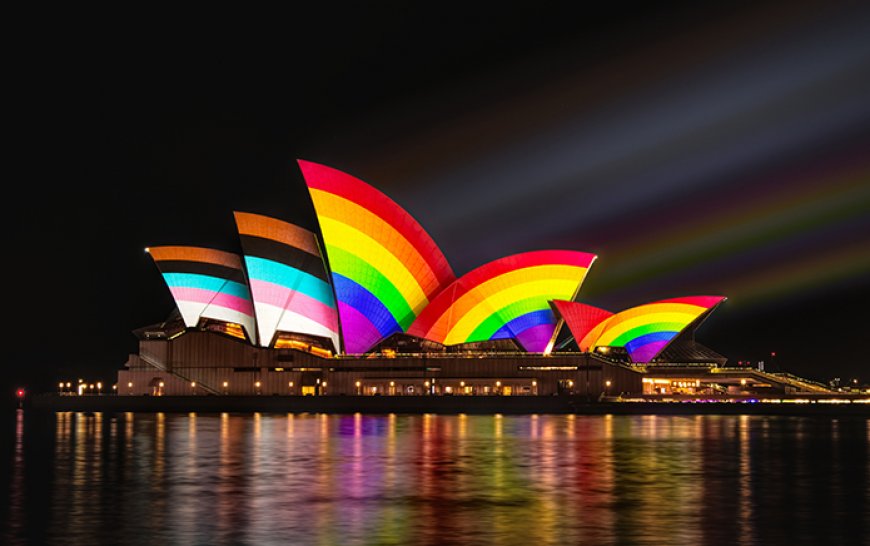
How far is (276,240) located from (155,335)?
1621cm

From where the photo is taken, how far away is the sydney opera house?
295 feet

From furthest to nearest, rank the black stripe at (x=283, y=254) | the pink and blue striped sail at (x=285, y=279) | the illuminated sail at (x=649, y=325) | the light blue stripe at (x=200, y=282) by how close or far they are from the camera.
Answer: the illuminated sail at (x=649, y=325) → the light blue stripe at (x=200, y=282) → the pink and blue striped sail at (x=285, y=279) → the black stripe at (x=283, y=254)

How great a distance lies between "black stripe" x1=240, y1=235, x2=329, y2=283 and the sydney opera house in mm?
98

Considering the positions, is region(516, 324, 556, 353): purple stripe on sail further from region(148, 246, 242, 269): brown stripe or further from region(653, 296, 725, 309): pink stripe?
region(148, 246, 242, 269): brown stripe

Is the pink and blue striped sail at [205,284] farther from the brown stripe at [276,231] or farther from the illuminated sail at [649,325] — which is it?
the illuminated sail at [649,325]

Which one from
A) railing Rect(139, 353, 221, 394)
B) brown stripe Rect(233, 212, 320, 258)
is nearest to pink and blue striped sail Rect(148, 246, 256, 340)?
railing Rect(139, 353, 221, 394)

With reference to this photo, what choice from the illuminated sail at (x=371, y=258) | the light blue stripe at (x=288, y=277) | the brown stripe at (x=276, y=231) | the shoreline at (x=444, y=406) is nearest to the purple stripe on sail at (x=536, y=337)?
the shoreline at (x=444, y=406)

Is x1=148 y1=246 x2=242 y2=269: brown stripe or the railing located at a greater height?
x1=148 y1=246 x2=242 y2=269: brown stripe

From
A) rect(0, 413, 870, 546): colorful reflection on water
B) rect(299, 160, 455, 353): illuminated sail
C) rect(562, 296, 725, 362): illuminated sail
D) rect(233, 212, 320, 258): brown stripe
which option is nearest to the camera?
rect(0, 413, 870, 546): colorful reflection on water

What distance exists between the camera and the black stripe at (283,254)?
291ft

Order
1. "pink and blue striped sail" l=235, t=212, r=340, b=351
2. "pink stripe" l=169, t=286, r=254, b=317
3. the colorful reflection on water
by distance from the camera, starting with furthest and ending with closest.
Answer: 1. "pink stripe" l=169, t=286, r=254, b=317
2. "pink and blue striped sail" l=235, t=212, r=340, b=351
3. the colorful reflection on water

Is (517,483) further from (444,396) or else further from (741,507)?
(444,396)

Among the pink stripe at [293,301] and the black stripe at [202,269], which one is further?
the black stripe at [202,269]

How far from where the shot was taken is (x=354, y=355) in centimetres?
9388
